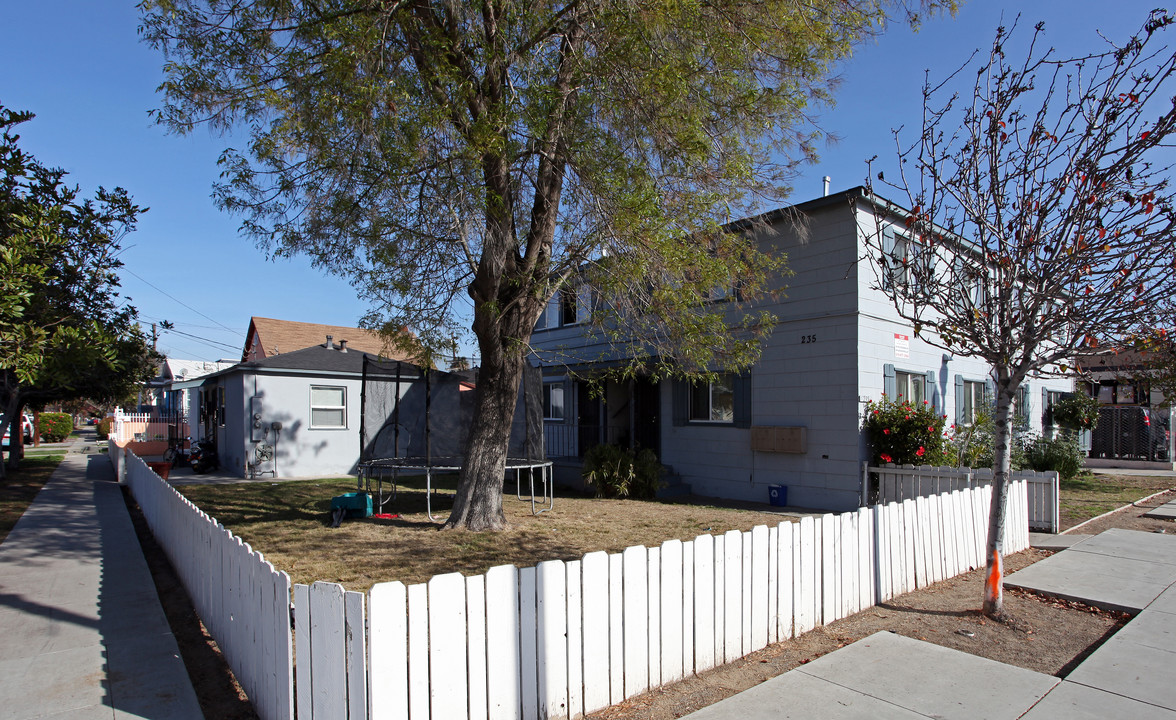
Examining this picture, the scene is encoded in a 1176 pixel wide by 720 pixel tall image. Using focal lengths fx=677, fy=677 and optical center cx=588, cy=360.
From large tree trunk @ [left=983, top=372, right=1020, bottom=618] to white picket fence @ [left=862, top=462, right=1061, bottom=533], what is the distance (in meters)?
2.52

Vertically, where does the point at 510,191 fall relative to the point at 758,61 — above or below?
below

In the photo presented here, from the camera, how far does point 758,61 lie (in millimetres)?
8766

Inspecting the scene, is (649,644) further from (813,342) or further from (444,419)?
(444,419)

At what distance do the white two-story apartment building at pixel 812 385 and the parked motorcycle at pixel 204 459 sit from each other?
34.5ft

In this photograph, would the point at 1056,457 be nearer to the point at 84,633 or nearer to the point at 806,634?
the point at 806,634

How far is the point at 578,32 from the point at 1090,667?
25.0 feet

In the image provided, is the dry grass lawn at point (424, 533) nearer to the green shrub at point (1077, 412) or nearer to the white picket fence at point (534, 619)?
the white picket fence at point (534, 619)

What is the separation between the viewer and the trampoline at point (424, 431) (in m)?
10.5

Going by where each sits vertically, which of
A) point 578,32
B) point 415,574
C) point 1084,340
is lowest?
point 415,574

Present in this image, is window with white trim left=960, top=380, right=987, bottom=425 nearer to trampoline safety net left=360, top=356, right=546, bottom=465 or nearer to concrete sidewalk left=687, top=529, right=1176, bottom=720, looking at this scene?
trampoline safety net left=360, top=356, right=546, bottom=465

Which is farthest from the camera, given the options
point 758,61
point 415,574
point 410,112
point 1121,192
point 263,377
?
point 263,377

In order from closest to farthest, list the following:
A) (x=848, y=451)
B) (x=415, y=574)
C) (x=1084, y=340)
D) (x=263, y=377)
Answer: (x=1084, y=340) < (x=415, y=574) < (x=848, y=451) < (x=263, y=377)

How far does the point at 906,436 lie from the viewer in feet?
35.0

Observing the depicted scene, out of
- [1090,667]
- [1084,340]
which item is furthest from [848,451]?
[1090,667]
